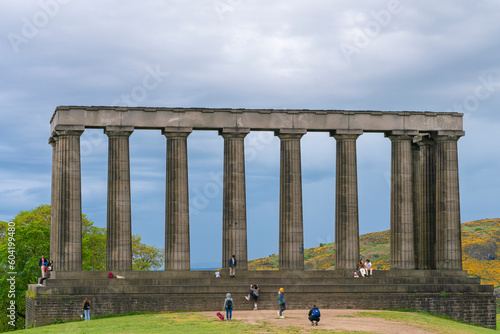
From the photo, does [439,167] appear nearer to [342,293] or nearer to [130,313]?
[342,293]

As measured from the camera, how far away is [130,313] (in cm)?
6322

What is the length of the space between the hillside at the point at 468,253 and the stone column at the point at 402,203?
63.5 meters

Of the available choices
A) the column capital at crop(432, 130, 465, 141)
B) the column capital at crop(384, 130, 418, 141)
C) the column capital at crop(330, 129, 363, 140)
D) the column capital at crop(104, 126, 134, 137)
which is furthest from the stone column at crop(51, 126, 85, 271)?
the column capital at crop(432, 130, 465, 141)

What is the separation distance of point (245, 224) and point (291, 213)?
4767mm

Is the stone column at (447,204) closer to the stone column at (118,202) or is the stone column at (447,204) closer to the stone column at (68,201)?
the stone column at (118,202)

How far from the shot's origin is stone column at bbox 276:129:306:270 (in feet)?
238

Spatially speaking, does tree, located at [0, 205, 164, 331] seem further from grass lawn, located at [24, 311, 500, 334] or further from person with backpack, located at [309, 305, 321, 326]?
person with backpack, located at [309, 305, 321, 326]

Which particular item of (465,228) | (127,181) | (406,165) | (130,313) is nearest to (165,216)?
(127,181)

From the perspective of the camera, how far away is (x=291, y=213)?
72688 millimetres

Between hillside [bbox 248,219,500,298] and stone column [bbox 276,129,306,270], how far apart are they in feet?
227

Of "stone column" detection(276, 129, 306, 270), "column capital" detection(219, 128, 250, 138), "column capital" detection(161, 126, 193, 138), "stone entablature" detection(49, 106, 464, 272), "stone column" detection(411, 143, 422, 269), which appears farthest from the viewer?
"stone column" detection(411, 143, 422, 269)

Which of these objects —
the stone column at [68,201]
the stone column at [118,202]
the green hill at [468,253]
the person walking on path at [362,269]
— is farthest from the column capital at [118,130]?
the green hill at [468,253]

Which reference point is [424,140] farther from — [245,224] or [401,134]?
[245,224]

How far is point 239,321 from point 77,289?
16.3m
